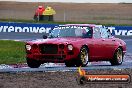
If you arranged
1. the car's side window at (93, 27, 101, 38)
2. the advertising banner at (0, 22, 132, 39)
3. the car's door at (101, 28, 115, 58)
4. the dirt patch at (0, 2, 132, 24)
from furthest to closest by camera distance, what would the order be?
1. the dirt patch at (0, 2, 132, 24)
2. the advertising banner at (0, 22, 132, 39)
3. the car's door at (101, 28, 115, 58)
4. the car's side window at (93, 27, 101, 38)

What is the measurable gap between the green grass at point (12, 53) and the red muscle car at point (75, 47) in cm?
206

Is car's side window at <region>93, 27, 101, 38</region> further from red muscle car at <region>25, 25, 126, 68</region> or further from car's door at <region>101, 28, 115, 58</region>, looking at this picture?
car's door at <region>101, 28, 115, 58</region>

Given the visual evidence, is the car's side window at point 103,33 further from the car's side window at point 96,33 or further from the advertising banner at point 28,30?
the advertising banner at point 28,30

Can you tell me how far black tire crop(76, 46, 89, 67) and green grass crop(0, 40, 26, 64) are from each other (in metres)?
2.81

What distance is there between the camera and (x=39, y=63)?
→ 57.7 ft

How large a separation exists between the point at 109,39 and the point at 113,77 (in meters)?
10.1

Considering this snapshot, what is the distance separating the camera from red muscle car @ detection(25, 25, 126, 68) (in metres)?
17.0

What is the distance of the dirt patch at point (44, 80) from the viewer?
1248 centimetres

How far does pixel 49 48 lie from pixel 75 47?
700 millimetres

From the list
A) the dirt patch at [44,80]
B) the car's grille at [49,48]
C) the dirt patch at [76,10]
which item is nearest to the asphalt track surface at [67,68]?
the dirt patch at [44,80]

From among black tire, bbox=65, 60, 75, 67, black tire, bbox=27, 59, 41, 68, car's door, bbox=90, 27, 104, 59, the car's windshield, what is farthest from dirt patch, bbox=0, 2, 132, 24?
black tire, bbox=65, 60, 75, 67

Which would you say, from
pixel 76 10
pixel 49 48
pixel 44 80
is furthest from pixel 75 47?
pixel 76 10

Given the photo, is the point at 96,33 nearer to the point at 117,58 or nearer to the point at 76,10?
the point at 117,58

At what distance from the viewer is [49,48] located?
1700cm
